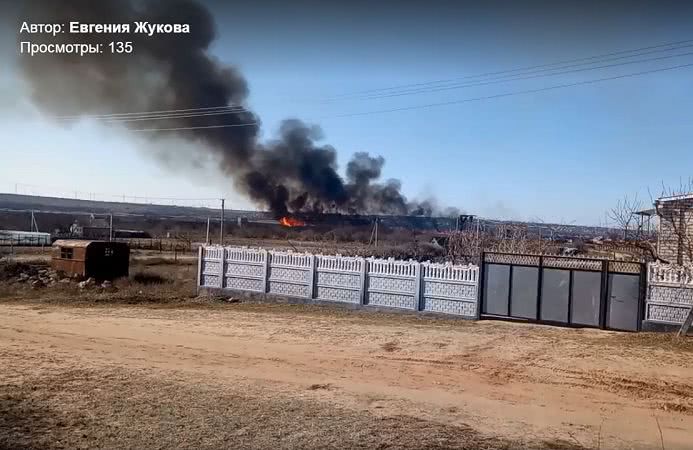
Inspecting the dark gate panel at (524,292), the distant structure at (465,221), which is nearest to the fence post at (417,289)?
the dark gate panel at (524,292)

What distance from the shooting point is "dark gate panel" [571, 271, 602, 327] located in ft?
48.0

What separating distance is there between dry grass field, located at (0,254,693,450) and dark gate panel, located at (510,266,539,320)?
54 cm

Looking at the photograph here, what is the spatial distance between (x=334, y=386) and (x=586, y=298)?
8359 mm

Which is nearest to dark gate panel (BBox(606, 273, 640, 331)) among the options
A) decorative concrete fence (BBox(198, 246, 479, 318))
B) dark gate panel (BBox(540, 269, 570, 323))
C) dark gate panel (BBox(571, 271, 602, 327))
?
dark gate panel (BBox(571, 271, 602, 327))

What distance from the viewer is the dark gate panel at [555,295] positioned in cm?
1503

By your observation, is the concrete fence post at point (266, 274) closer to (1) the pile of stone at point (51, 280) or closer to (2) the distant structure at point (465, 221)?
(1) the pile of stone at point (51, 280)

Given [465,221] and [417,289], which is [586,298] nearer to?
[417,289]

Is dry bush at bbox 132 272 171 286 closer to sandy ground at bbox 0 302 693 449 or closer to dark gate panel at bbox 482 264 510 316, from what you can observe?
sandy ground at bbox 0 302 693 449

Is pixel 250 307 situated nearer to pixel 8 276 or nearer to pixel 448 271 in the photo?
pixel 448 271

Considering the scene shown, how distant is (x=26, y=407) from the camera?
6.97 meters

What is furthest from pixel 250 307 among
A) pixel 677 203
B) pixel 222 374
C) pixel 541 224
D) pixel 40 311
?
pixel 541 224

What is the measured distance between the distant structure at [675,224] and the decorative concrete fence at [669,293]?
1.83 meters

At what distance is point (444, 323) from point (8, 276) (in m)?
16.5

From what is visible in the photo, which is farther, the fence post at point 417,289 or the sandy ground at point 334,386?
the fence post at point 417,289
